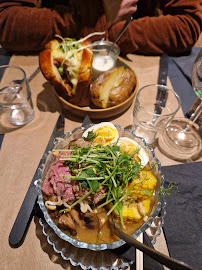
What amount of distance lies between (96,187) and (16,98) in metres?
0.87

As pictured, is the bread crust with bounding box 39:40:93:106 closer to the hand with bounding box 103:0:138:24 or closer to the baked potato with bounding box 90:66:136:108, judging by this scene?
the baked potato with bounding box 90:66:136:108

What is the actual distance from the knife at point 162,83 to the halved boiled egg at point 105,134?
36cm

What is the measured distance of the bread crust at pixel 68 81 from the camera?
109 centimetres

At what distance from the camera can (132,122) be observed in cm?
125

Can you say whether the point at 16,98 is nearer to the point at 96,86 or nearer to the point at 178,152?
the point at 96,86

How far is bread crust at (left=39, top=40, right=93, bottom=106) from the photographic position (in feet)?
3.58

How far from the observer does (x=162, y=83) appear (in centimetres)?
137

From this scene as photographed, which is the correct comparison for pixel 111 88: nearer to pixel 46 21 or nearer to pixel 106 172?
pixel 106 172

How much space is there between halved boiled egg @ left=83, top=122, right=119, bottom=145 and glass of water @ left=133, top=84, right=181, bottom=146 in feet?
0.70

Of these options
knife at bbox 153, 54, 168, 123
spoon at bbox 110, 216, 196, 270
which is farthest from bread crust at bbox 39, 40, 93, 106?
spoon at bbox 110, 216, 196, 270

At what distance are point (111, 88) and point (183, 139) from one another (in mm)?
518

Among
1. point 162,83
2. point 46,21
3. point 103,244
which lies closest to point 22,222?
point 103,244

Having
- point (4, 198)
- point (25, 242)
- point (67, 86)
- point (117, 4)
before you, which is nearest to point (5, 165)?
point (4, 198)

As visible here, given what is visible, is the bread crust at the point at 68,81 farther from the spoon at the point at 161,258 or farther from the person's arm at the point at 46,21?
the spoon at the point at 161,258
